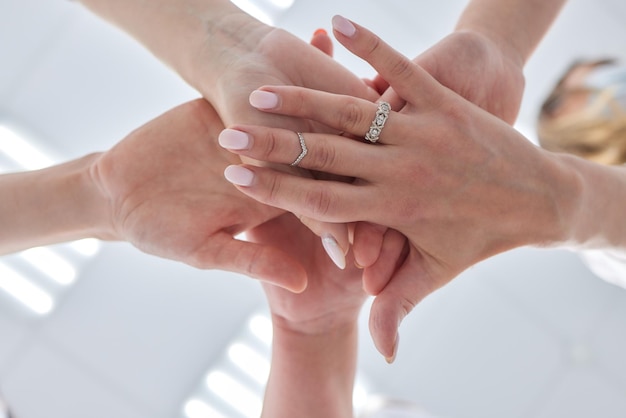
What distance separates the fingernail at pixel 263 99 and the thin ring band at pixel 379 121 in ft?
0.48

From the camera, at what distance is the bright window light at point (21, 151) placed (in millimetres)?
1651

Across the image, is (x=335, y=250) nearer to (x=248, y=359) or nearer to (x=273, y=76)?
(x=273, y=76)

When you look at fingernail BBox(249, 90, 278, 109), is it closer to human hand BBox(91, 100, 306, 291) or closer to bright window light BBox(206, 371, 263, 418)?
human hand BBox(91, 100, 306, 291)

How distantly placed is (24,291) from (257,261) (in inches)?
40.1

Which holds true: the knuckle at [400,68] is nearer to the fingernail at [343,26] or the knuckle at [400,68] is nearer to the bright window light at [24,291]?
the fingernail at [343,26]

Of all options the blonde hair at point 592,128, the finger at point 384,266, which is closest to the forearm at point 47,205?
the finger at point 384,266

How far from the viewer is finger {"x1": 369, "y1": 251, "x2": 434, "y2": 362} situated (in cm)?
92

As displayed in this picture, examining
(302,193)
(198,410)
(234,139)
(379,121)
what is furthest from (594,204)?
(198,410)

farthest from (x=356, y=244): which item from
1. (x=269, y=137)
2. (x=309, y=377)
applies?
(x=309, y=377)

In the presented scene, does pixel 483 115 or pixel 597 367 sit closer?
pixel 483 115

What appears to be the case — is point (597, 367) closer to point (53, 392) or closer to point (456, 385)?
point (456, 385)

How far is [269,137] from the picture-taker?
2.84 feet

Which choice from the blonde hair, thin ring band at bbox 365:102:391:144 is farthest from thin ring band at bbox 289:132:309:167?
the blonde hair

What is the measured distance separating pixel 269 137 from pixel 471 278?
3.84ft
